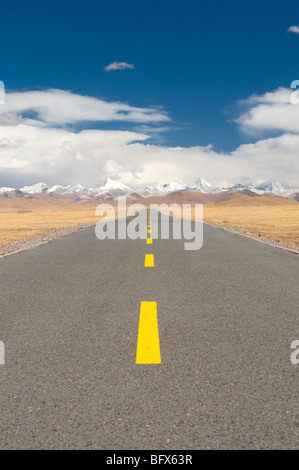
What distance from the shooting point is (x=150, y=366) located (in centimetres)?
384

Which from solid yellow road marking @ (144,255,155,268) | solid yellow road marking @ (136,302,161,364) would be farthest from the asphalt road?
solid yellow road marking @ (144,255,155,268)

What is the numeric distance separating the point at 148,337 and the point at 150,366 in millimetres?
812

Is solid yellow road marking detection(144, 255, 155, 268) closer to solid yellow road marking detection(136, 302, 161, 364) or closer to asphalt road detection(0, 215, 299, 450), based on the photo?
asphalt road detection(0, 215, 299, 450)

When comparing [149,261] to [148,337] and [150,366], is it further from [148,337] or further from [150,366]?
[150,366]

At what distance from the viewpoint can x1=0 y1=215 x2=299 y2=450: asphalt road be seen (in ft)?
9.02

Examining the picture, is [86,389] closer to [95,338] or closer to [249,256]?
[95,338]

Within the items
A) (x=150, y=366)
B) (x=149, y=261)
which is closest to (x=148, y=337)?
(x=150, y=366)

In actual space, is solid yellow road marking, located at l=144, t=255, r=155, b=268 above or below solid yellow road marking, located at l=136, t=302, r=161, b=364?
below

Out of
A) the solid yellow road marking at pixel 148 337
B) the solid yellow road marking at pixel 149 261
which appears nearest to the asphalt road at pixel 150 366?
the solid yellow road marking at pixel 148 337

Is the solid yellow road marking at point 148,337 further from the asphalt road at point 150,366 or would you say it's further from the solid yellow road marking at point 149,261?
the solid yellow road marking at point 149,261

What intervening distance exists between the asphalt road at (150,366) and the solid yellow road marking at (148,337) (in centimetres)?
9

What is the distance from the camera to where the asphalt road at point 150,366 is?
2749 millimetres

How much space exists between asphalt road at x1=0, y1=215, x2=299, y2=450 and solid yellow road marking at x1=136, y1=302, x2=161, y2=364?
93mm
